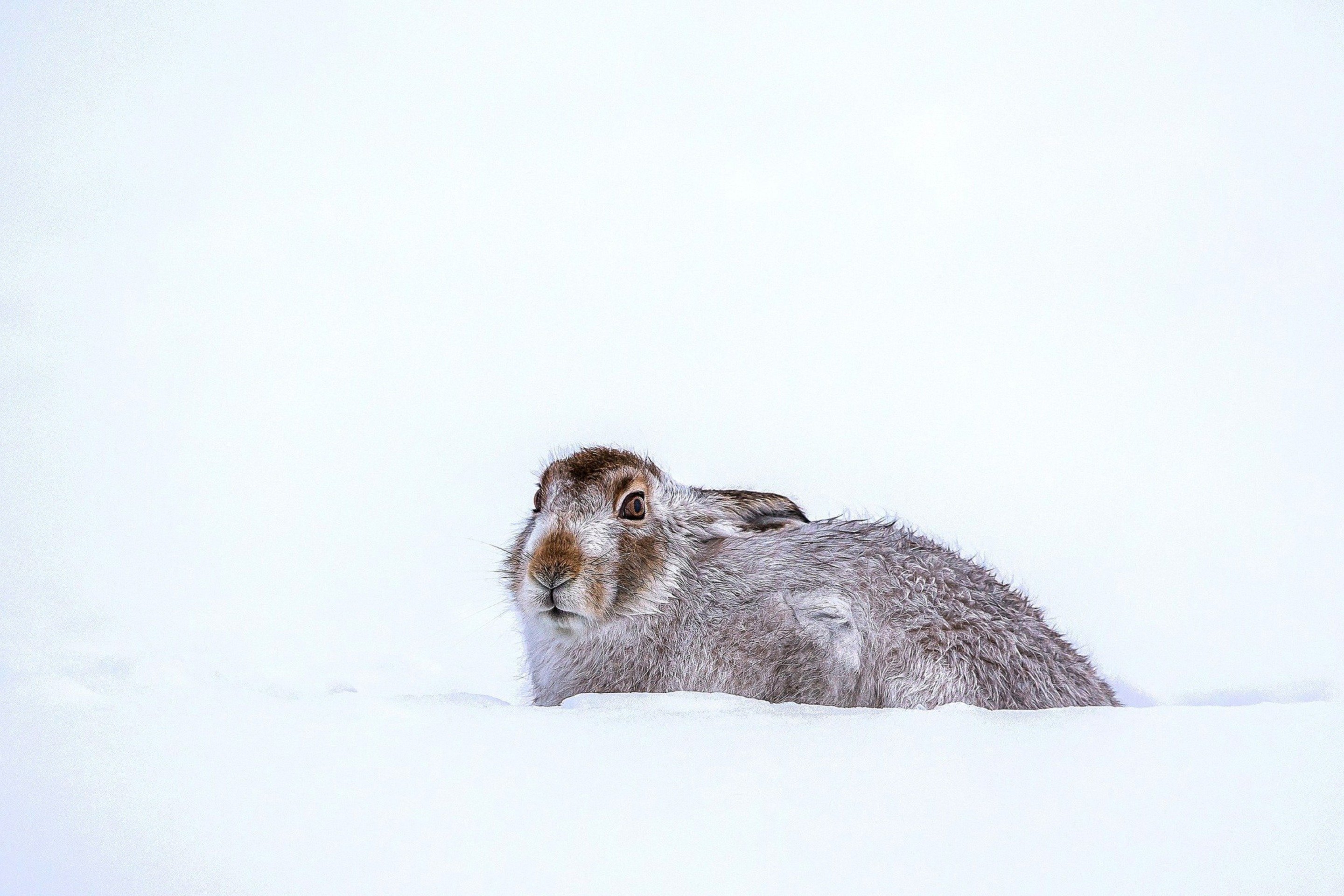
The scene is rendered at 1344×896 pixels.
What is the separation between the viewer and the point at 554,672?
4176 mm

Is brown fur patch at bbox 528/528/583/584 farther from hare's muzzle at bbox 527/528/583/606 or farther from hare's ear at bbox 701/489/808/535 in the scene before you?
hare's ear at bbox 701/489/808/535

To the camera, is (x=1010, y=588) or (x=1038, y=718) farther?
(x=1010, y=588)

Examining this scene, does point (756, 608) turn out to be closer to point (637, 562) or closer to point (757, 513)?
point (637, 562)

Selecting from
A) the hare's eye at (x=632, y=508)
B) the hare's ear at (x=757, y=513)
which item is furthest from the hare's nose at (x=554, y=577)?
the hare's ear at (x=757, y=513)

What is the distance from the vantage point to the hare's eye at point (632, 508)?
422cm

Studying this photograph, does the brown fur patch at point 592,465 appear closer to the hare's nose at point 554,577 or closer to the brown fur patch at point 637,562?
the brown fur patch at point 637,562

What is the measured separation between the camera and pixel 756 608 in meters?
3.85

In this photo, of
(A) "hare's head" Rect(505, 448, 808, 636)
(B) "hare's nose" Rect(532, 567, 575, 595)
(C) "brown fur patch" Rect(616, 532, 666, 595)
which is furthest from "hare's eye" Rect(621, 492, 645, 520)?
(B) "hare's nose" Rect(532, 567, 575, 595)

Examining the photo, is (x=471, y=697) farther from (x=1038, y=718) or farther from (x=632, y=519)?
(x=1038, y=718)

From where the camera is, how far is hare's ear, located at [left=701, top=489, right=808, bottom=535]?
4340mm

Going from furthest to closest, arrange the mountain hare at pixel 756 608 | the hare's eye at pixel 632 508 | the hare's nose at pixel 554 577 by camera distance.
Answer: the hare's eye at pixel 632 508 < the hare's nose at pixel 554 577 < the mountain hare at pixel 756 608

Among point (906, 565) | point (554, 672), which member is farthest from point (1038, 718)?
point (554, 672)

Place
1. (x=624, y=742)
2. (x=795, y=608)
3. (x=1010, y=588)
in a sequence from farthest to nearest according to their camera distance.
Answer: (x=1010, y=588)
(x=795, y=608)
(x=624, y=742)

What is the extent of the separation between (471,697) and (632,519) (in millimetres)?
907
